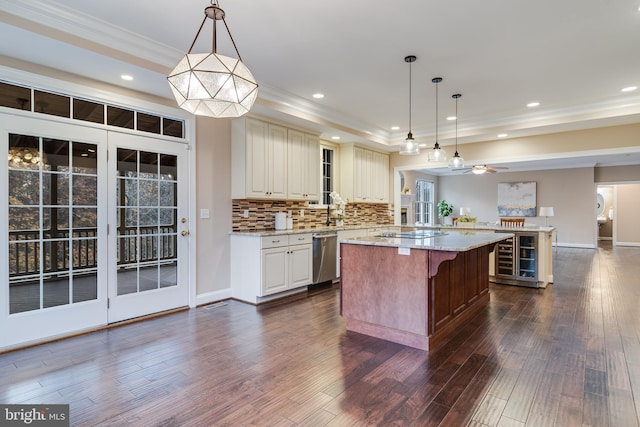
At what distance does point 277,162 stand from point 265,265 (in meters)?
1.48

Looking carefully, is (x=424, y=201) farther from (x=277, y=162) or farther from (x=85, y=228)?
(x=85, y=228)

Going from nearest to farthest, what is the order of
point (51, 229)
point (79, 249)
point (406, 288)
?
point (406, 288), point (51, 229), point (79, 249)

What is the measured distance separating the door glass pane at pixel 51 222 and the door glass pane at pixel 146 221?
27cm

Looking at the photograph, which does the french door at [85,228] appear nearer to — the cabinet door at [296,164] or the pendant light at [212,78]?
the cabinet door at [296,164]

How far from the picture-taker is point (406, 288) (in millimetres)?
2986

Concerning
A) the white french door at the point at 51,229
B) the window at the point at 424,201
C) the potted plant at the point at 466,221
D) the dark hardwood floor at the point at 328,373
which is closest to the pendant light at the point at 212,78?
the dark hardwood floor at the point at 328,373

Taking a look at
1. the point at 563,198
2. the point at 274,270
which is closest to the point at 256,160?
the point at 274,270

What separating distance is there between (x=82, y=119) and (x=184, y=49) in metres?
1.19

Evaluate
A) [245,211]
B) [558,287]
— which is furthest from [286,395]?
[558,287]

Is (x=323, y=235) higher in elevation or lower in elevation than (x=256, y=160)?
lower

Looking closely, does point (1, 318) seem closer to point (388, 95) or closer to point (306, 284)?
point (306, 284)

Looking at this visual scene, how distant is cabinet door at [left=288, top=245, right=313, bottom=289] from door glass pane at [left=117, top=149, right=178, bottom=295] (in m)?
1.46

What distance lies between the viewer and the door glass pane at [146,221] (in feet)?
11.8

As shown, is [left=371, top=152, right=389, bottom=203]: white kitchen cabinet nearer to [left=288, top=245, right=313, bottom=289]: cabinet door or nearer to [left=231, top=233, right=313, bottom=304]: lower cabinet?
[left=288, top=245, right=313, bottom=289]: cabinet door
